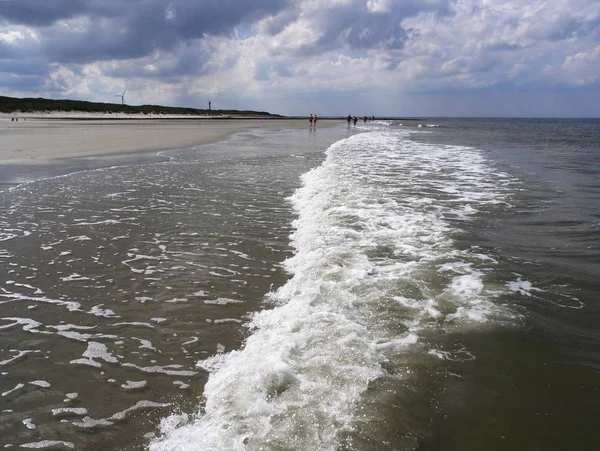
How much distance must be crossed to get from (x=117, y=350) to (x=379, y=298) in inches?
125

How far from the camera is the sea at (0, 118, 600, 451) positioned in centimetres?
310

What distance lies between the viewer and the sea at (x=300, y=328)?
310 cm

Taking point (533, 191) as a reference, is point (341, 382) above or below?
below

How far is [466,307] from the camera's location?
5.02 m

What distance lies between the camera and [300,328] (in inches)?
176

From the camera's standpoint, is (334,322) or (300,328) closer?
(300,328)

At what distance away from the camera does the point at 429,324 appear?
180 inches

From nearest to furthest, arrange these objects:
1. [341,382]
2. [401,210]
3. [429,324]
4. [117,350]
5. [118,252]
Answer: [341,382]
[117,350]
[429,324]
[118,252]
[401,210]

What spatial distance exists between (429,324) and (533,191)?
33.9ft

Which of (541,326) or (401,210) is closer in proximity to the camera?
(541,326)

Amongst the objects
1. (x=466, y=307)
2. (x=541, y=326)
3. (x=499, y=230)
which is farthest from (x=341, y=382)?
(x=499, y=230)

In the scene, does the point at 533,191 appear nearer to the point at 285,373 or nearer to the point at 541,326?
the point at 541,326

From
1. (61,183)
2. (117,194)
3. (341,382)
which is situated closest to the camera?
(341,382)

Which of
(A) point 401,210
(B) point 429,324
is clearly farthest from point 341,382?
(A) point 401,210
